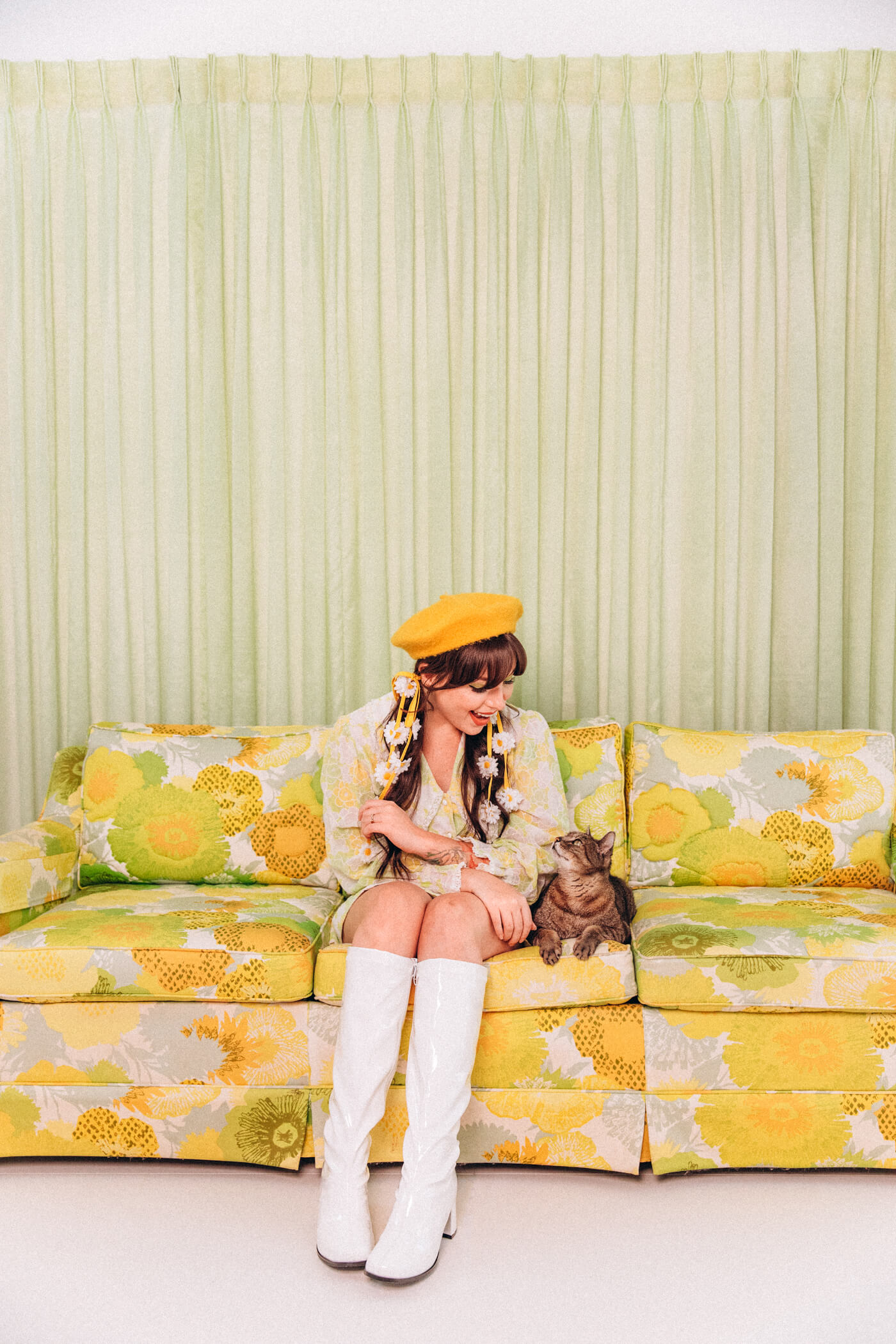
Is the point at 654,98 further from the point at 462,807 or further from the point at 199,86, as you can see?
the point at 462,807

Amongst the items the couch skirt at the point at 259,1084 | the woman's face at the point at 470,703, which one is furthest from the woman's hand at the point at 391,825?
the couch skirt at the point at 259,1084

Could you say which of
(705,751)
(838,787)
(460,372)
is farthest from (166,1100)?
(460,372)

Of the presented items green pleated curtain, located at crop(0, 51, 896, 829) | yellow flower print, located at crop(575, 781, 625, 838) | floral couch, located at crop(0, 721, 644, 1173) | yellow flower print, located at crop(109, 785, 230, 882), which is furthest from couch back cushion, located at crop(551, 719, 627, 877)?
yellow flower print, located at crop(109, 785, 230, 882)

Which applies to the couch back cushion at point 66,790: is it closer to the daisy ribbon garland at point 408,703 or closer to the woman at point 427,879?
the woman at point 427,879

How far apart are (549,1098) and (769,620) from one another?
1.56 meters

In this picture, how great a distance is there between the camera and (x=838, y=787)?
8.02ft

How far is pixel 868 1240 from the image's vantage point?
68.0 inches

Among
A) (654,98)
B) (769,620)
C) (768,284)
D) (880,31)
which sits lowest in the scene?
(769,620)

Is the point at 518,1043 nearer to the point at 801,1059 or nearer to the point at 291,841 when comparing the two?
the point at 801,1059

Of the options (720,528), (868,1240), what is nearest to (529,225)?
(720,528)

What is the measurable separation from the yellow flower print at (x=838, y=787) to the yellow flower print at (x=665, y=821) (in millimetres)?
244

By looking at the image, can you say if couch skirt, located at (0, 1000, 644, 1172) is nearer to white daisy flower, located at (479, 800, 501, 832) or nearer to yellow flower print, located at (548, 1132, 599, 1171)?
yellow flower print, located at (548, 1132, 599, 1171)

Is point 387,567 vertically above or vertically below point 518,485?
below

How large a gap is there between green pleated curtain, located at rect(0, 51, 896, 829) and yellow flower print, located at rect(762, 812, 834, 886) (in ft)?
1.76
